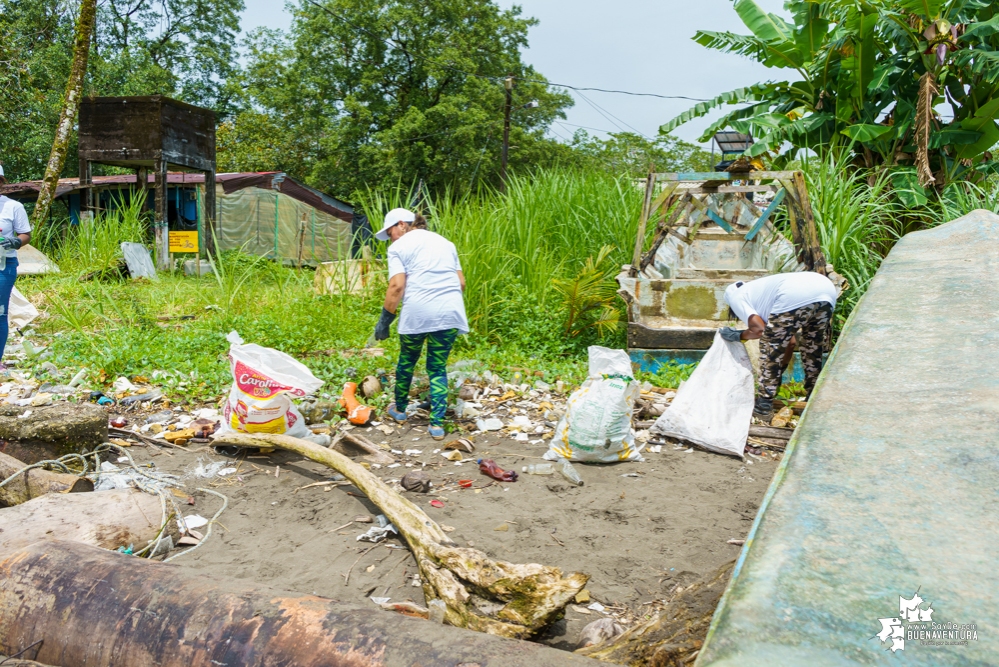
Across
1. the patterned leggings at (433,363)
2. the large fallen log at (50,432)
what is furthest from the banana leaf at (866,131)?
the large fallen log at (50,432)

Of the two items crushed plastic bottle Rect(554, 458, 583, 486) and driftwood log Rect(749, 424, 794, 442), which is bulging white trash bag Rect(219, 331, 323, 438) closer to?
crushed plastic bottle Rect(554, 458, 583, 486)

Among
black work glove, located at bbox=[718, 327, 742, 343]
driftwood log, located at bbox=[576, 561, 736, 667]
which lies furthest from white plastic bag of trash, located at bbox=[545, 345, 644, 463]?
driftwood log, located at bbox=[576, 561, 736, 667]

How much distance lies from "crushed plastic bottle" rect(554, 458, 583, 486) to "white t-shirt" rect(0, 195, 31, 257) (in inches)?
172

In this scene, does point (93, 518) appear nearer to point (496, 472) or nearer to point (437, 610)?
point (437, 610)

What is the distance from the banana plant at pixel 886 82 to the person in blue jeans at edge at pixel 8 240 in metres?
7.63

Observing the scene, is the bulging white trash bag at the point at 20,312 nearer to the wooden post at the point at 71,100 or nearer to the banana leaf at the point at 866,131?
the wooden post at the point at 71,100

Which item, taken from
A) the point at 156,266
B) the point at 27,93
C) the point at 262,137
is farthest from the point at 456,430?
the point at 262,137

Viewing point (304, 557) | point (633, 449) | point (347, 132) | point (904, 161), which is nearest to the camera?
point (304, 557)

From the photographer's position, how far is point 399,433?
4840mm

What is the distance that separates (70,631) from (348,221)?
2071cm

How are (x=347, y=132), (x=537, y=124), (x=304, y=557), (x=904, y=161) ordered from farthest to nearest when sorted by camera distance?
(x=537, y=124)
(x=347, y=132)
(x=904, y=161)
(x=304, y=557)

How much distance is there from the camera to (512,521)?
341 cm

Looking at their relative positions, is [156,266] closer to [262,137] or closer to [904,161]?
[904,161]

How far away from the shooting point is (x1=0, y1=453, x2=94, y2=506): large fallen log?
3268 mm
